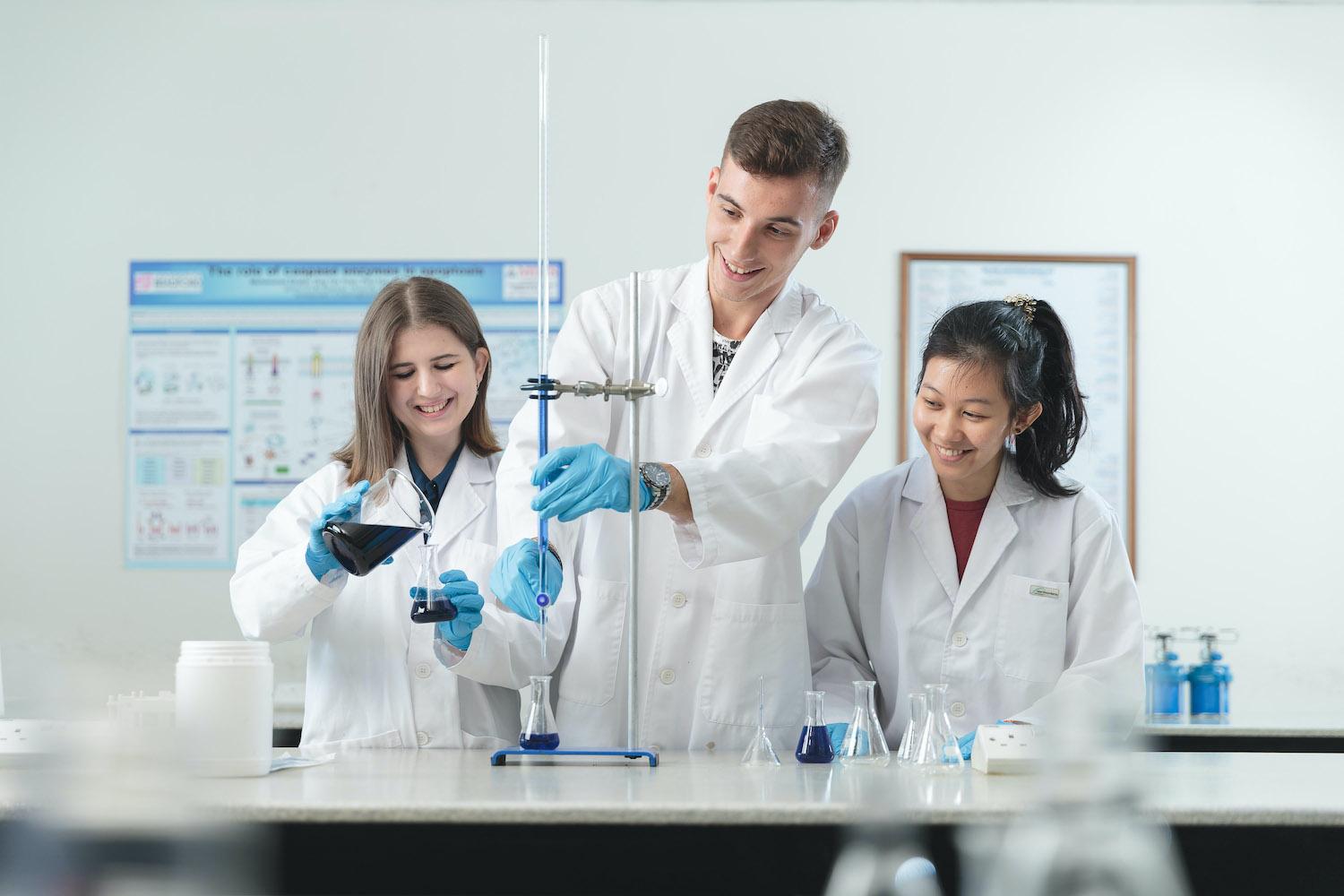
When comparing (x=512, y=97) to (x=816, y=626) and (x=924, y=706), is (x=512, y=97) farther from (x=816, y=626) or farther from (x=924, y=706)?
(x=924, y=706)

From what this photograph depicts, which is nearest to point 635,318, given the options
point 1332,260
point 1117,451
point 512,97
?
point 512,97

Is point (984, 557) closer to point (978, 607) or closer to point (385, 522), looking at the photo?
point (978, 607)

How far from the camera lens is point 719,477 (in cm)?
175

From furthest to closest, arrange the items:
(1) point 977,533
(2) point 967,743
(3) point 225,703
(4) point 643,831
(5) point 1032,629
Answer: (1) point 977,533, (5) point 1032,629, (2) point 967,743, (3) point 225,703, (4) point 643,831

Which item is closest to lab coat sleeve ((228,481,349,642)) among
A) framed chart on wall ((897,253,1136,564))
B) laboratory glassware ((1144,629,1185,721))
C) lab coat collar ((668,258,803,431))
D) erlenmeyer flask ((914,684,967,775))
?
lab coat collar ((668,258,803,431))

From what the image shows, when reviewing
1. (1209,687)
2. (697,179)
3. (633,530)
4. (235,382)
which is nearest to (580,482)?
(633,530)

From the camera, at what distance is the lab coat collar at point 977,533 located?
6.50 ft

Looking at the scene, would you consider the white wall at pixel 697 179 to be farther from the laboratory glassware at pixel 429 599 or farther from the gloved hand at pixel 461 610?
the laboratory glassware at pixel 429 599

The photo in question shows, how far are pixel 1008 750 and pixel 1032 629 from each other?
0.51m

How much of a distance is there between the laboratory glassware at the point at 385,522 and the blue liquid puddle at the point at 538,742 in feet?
1.10

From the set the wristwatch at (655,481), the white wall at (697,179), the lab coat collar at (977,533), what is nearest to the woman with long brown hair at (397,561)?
the wristwatch at (655,481)

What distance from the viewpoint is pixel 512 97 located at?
333cm

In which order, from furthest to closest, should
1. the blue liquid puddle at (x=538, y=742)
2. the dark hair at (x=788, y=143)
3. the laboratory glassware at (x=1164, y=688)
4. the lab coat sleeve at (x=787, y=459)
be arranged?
the laboratory glassware at (x=1164, y=688) → the dark hair at (x=788, y=143) → the lab coat sleeve at (x=787, y=459) → the blue liquid puddle at (x=538, y=742)

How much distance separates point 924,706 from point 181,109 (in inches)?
114
